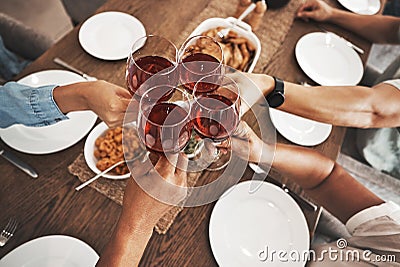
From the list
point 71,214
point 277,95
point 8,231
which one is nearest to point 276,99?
point 277,95

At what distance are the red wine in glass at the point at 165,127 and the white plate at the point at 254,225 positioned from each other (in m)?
0.27

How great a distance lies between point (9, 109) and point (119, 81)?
0.31 metres

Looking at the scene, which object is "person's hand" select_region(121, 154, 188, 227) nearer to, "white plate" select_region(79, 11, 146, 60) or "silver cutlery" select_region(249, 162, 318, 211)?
"silver cutlery" select_region(249, 162, 318, 211)

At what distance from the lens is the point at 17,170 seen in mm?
1096

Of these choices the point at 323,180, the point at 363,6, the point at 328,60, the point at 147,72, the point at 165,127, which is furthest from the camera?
the point at 363,6

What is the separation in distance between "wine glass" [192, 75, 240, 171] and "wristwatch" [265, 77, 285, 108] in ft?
0.81

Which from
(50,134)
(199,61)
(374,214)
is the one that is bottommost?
(374,214)

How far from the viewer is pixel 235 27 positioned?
1.30 metres

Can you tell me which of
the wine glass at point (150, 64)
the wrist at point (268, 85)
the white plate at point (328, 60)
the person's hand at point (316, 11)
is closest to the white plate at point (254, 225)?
the wrist at point (268, 85)

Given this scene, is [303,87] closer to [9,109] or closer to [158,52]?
[158,52]

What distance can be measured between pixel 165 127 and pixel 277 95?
0.43 metres

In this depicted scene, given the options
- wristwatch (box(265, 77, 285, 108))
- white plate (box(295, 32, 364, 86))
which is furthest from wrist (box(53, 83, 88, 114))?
white plate (box(295, 32, 364, 86))

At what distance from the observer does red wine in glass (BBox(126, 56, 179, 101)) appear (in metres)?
0.92

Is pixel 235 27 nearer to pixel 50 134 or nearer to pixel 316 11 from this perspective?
pixel 316 11
